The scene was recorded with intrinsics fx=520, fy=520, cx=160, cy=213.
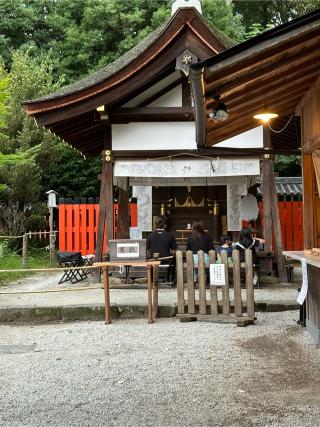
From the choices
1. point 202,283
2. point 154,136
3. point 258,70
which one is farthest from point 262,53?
point 154,136

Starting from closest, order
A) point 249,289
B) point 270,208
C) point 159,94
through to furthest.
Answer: point 249,289
point 270,208
point 159,94

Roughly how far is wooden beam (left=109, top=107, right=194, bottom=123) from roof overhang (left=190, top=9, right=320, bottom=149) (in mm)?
4168

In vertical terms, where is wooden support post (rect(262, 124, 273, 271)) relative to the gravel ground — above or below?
above

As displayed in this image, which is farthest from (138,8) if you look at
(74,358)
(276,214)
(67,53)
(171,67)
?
(74,358)

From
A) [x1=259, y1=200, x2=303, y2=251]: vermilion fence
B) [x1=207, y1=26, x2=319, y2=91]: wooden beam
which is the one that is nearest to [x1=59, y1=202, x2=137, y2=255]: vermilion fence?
[x1=259, y1=200, x2=303, y2=251]: vermilion fence

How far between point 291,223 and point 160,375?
42.8 ft

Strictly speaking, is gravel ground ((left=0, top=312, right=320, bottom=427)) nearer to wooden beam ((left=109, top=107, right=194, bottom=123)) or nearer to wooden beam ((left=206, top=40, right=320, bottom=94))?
wooden beam ((left=206, top=40, right=320, bottom=94))

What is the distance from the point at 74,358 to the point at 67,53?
19610 millimetres

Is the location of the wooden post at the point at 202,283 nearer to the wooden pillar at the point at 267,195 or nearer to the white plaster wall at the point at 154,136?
the wooden pillar at the point at 267,195

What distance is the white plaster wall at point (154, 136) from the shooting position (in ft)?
38.2

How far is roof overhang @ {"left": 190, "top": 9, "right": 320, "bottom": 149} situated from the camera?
4.04m

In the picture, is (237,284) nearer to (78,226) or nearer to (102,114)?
(102,114)

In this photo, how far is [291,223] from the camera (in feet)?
56.6

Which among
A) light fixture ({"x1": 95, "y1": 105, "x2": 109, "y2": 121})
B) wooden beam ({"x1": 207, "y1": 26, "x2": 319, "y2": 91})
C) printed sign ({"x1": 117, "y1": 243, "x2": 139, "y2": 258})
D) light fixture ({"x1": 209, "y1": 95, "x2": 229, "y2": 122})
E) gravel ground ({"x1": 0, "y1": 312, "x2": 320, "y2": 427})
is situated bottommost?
gravel ground ({"x1": 0, "y1": 312, "x2": 320, "y2": 427})
